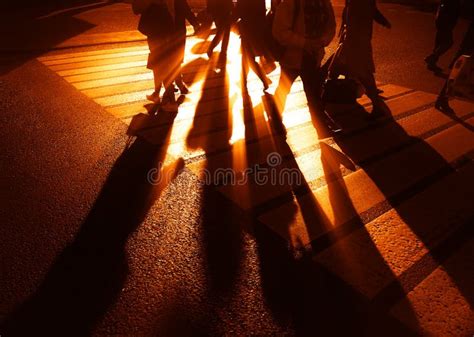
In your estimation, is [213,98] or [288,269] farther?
[213,98]

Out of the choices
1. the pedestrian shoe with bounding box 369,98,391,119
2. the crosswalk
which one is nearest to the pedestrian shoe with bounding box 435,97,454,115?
the crosswalk

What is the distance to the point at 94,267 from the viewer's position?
8.76 feet

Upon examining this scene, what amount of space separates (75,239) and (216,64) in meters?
5.85

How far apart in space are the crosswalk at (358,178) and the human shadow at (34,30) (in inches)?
123

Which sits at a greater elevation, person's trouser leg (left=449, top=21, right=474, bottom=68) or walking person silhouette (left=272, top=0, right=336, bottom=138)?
walking person silhouette (left=272, top=0, right=336, bottom=138)

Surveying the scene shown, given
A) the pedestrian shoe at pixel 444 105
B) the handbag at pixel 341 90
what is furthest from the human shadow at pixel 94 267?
the pedestrian shoe at pixel 444 105

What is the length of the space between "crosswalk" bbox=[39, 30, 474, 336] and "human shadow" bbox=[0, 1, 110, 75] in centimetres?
313

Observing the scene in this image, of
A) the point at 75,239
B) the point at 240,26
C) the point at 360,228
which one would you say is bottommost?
the point at 360,228

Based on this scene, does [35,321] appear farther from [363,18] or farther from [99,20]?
[99,20]

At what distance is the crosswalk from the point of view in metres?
2.64

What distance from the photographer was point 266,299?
7.91 feet

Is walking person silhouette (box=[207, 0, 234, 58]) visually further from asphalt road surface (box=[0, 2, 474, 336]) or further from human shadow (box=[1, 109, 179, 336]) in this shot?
human shadow (box=[1, 109, 179, 336])

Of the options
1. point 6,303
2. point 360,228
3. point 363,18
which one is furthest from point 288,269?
point 363,18

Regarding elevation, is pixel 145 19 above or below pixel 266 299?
above
